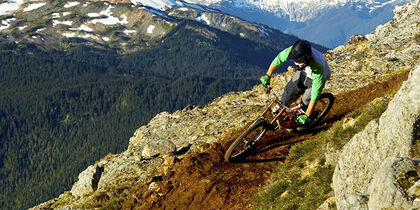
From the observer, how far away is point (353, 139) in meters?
10.4

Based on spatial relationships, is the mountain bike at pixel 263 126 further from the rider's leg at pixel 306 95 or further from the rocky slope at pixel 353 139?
the rocky slope at pixel 353 139

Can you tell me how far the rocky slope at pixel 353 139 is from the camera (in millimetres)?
8016

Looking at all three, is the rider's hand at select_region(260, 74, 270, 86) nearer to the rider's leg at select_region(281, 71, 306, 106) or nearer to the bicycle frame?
the bicycle frame

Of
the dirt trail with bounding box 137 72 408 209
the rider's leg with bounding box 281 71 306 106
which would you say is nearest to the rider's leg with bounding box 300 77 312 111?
the rider's leg with bounding box 281 71 306 106

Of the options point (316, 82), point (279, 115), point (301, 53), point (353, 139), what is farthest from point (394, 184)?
point (279, 115)

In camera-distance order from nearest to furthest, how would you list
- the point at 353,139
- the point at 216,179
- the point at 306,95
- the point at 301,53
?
1. the point at 353,139
2. the point at 301,53
3. the point at 306,95
4. the point at 216,179

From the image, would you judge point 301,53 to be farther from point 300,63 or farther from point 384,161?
point 384,161

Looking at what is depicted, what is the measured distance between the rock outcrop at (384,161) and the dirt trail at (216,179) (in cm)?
438

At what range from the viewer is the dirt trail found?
1379 centimetres

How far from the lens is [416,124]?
8492mm

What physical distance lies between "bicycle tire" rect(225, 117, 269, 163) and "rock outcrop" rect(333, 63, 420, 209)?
16.0 feet

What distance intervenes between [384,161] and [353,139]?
2.62m

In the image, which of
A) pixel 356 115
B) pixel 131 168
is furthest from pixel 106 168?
pixel 356 115

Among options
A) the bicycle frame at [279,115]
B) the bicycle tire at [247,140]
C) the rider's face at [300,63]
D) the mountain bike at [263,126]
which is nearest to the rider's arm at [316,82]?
the rider's face at [300,63]
